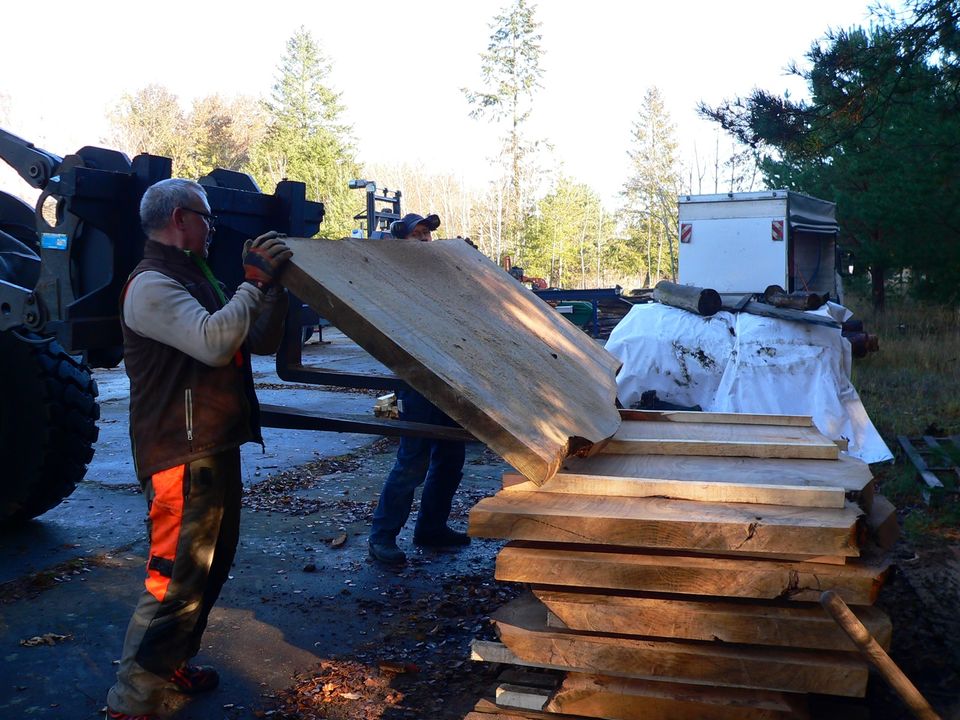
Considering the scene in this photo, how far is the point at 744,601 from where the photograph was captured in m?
2.41

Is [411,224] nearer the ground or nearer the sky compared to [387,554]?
nearer the sky

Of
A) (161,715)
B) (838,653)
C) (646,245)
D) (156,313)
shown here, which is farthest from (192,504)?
(646,245)

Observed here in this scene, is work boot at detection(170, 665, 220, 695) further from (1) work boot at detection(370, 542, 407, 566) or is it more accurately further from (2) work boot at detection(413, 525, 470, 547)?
(2) work boot at detection(413, 525, 470, 547)

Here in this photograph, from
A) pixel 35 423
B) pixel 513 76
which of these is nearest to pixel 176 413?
pixel 35 423

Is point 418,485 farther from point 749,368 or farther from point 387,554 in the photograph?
point 749,368

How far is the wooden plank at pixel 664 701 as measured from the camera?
7.73ft

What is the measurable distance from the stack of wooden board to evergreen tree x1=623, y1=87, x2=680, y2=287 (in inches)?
1555

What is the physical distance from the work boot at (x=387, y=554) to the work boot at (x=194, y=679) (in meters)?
1.54

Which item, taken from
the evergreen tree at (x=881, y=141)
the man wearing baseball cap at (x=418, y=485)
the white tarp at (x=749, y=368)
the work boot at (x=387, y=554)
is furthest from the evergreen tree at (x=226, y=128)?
the work boot at (x=387, y=554)

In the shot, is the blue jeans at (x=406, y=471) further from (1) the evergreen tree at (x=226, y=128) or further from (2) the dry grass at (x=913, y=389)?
(1) the evergreen tree at (x=226, y=128)

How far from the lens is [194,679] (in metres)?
3.52

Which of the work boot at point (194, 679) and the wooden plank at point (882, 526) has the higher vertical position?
the wooden plank at point (882, 526)

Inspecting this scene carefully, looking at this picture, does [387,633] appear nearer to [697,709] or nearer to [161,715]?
[161,715]

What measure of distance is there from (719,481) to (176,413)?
71.9 inches
